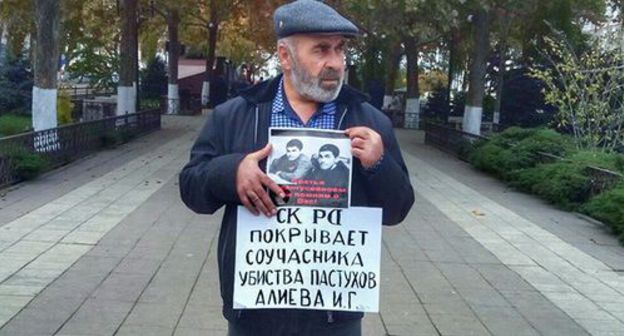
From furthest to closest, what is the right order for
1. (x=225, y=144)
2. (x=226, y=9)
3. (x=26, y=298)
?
(x=226, y=9) < (x=26, y=298) < (x=225, y=144)

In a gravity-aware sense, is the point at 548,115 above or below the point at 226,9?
below

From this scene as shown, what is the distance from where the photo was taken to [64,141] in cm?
1564

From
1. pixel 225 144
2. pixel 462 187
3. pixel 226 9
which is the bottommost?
pixel 462 187

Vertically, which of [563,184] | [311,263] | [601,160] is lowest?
[563,184]

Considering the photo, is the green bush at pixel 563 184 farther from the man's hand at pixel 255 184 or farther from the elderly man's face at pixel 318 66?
the man's hand at pixel 255 184

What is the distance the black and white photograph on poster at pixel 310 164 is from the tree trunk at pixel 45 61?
13682mm

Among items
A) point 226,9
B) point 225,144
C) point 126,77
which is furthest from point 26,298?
point 226,9

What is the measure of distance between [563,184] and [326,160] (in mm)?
10562

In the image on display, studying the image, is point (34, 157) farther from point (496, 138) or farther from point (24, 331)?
point (496, 138)

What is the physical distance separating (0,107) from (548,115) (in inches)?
644

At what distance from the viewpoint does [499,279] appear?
7.26 metres

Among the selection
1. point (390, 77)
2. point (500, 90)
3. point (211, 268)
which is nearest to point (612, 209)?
point (211, 268)

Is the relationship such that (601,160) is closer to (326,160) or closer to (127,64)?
(326,160)

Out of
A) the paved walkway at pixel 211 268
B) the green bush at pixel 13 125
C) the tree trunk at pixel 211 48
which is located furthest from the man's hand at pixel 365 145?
the tree trunk at pixel 211 48
